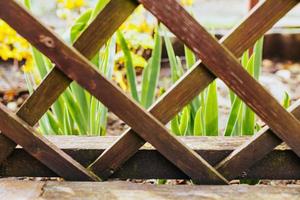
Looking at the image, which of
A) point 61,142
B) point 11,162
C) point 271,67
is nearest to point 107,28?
point 61,142

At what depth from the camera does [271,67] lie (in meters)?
3.73

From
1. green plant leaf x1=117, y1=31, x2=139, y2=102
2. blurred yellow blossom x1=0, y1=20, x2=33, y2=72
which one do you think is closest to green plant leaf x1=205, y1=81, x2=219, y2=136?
green plant leaf x1=117, y1=31, x2=139, y2=102

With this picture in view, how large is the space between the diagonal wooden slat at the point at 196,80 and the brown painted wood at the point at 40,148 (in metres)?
0.07

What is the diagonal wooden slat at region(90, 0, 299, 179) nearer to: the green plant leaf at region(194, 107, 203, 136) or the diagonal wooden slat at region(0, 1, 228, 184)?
the diagonal wooden slat at region(0, 1, 228, 184)

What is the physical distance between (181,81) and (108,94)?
20 centimetres

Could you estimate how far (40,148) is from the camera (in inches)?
57.6

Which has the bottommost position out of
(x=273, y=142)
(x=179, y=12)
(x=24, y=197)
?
(x=24, y=197)

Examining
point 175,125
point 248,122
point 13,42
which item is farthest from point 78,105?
point 13,42

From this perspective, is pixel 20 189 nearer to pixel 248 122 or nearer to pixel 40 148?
pixel 40 148

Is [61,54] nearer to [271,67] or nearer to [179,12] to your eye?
[179,12]

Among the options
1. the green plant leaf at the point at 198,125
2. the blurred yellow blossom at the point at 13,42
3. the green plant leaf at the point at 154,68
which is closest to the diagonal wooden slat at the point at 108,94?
the green plant leaf at the point at 198,125

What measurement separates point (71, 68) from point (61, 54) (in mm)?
46

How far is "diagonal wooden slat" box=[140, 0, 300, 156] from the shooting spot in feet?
4.27

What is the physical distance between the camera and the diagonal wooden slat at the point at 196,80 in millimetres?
1323
